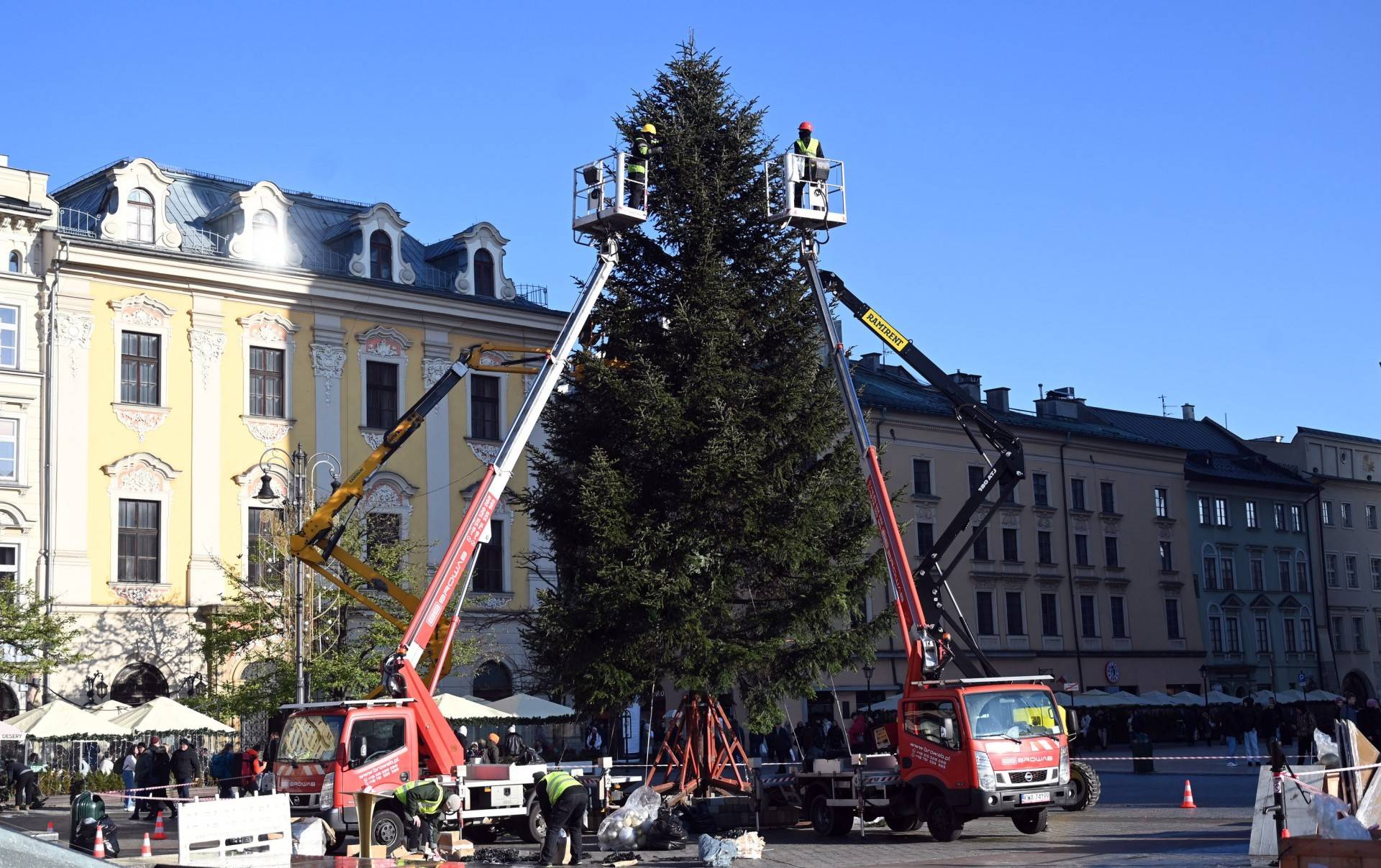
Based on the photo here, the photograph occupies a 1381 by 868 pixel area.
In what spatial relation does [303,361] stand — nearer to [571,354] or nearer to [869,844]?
[571,354]

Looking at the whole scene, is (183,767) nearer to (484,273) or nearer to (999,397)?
(484,273)

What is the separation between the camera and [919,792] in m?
21.5

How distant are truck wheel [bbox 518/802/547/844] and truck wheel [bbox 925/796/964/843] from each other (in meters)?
5.59

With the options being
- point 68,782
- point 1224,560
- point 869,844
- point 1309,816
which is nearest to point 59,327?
point 68,782

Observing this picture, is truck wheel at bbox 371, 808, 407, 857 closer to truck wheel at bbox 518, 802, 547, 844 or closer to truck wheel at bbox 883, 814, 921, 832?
truck wheel at bbox 518, 802, 547, 844

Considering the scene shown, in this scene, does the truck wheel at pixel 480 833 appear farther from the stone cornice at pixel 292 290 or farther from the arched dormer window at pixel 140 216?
the arched dormer window at pixel 140 216

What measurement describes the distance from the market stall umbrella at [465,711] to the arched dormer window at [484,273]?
17705mm

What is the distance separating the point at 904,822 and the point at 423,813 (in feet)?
23.6

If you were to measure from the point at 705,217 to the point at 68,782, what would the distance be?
21.2 metres

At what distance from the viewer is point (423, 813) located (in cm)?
1883

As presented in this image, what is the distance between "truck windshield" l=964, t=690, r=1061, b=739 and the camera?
2122cm

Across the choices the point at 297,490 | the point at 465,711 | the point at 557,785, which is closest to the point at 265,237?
the point at 297,490

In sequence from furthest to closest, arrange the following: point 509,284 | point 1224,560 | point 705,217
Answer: point 1224,560 < point 509,284 < point 705,217

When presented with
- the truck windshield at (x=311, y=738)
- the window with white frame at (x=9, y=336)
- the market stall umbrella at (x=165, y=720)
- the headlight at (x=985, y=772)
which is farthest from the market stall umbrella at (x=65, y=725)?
the headlight at (x=985, y=772)
